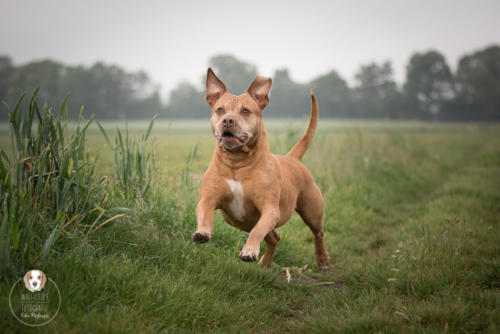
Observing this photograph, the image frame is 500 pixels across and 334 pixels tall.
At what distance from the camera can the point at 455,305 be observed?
8.36 ft

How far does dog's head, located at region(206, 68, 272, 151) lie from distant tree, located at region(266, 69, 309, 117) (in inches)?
992

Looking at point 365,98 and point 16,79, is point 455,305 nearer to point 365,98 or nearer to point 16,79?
point 16,79

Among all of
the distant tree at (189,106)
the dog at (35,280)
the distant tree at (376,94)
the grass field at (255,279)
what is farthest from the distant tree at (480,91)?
the dog at (35,280)

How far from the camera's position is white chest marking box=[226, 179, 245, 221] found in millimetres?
2977

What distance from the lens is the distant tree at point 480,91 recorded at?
54.4 metres

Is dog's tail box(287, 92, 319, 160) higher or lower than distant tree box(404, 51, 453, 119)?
lower

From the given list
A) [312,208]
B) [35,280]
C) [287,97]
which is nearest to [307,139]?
[312,208]

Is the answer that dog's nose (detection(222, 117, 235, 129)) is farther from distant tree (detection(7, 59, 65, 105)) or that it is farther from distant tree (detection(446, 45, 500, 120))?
distant tree (detection(446, 45, 500, 120))

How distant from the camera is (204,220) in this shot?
277 cm

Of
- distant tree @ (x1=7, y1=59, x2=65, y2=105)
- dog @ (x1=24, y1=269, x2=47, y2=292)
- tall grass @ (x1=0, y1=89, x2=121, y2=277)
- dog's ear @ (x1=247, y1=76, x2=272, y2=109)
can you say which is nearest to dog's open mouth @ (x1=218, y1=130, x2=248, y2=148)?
dog's ear @ (x1=247, y1=76, x2=272, y2=109)

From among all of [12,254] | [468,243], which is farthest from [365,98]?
[12,254]

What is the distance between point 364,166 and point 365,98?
38560 millimetres

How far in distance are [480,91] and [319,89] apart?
3391 cm

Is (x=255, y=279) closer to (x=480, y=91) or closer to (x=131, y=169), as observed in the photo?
(x=131, y=169)
